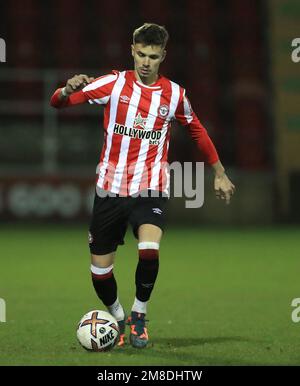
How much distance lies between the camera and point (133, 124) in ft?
21.6

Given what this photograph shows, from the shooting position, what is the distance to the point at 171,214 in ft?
60.2

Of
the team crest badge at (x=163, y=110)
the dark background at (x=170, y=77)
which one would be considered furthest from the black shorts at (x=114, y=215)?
the dark background at (x=170, y=77)

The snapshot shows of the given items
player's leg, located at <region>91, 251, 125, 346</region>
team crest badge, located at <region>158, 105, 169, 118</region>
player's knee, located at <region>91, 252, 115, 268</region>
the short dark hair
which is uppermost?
the short dark hair

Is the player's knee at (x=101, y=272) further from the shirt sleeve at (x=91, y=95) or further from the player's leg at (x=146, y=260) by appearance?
the shirt sleeve at (x=91, y=95)

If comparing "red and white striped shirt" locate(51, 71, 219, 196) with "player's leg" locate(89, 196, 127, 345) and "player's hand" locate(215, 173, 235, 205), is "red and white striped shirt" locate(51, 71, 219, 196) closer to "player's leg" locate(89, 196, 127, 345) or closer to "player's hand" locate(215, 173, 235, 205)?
"player's leg" locate(89, 196, 127, 345)

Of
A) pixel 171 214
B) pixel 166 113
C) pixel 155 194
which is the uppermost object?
pixel 166 113

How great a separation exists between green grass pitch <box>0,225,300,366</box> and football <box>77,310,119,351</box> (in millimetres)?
65

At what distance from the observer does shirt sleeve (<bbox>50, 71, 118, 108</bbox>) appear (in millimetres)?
6501

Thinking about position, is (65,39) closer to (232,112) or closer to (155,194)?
(232,112)

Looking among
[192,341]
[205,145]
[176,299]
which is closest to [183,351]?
[192,341]

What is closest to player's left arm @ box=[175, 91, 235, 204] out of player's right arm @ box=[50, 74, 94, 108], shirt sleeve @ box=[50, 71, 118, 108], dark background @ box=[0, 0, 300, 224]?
shirt sleeve @ box=[50, 71, 118, 108]

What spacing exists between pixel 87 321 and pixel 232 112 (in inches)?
597
